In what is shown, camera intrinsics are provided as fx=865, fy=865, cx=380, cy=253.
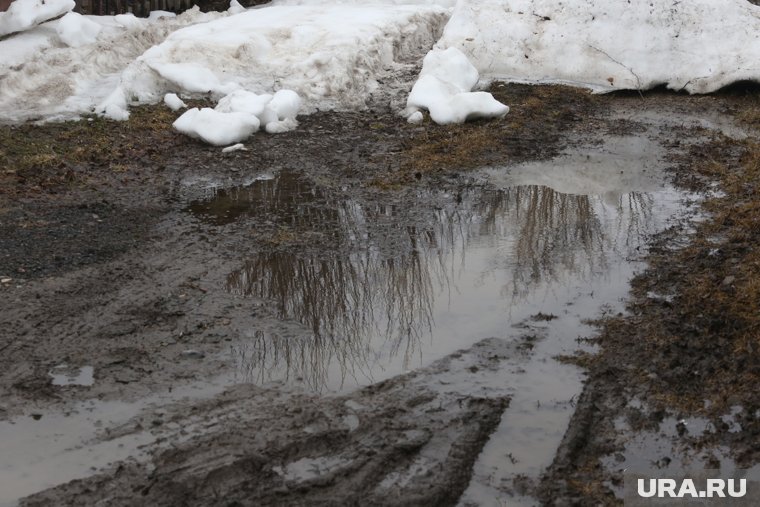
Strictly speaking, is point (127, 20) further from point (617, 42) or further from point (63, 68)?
point (617, 42)

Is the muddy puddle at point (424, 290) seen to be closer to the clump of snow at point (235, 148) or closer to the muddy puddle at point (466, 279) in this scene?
the muddy puddle at point (466, 279)

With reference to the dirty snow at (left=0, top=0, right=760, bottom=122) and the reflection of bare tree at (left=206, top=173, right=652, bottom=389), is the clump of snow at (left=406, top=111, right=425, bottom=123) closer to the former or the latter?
the dirty snow at (left=0, top=0, right=760, bottom=122)

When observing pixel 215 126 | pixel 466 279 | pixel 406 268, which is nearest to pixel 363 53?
pixel 215 126

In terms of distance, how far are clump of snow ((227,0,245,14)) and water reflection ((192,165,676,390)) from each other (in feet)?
25.3

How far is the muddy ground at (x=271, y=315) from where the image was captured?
426 cm

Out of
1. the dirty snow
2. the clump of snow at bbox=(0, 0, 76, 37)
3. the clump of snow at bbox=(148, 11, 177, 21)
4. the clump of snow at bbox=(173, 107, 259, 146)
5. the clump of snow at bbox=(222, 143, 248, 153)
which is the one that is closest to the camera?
the clump of snow at bbox=(222, 143, 248, 153)

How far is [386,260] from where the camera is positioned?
6.78m

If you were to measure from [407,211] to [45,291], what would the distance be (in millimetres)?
3208

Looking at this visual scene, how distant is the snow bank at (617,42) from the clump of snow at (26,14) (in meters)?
5.70

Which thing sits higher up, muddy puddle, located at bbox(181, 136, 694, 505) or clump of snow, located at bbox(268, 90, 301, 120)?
clump of snow, located at bbox(268, 90, 301, 120)

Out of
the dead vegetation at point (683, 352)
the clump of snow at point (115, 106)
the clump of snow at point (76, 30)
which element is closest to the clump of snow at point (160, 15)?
the clump of snow at point (76, 30)

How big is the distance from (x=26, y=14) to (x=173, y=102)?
3.03 m

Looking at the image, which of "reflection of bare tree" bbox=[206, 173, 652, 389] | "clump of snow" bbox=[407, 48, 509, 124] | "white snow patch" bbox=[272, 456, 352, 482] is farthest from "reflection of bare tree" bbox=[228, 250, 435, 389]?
"clump of snow" bbox=[407, 48, 509, 124]

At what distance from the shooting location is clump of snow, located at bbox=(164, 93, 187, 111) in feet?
34.5
